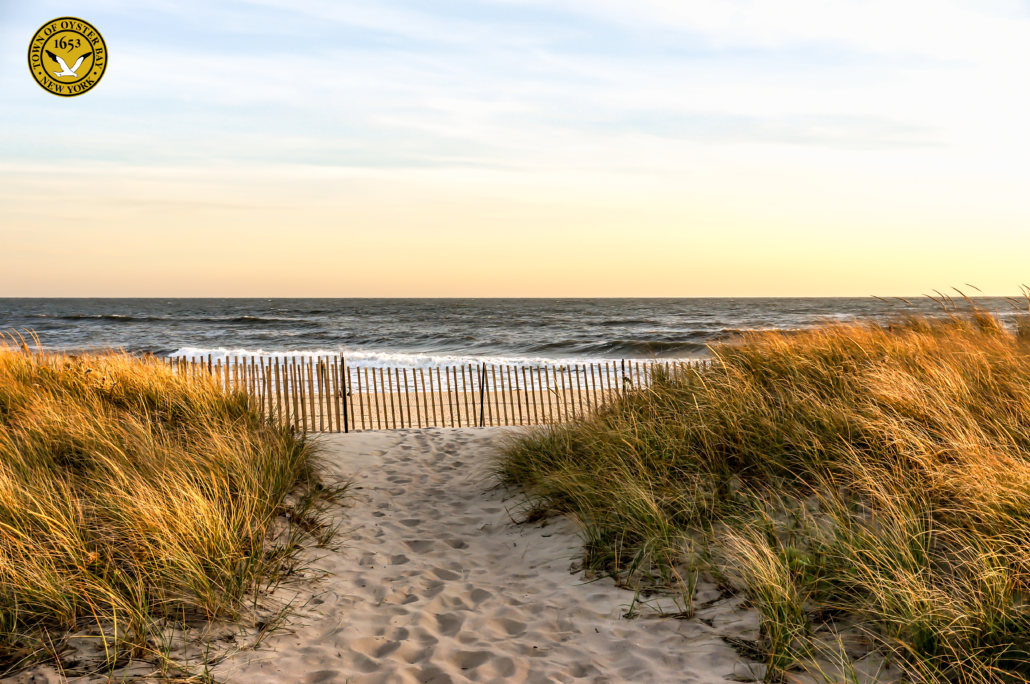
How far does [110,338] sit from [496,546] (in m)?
36.2

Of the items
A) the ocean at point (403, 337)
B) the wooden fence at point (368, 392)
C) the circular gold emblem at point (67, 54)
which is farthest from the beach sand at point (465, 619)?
the ocean at point (403, 337)

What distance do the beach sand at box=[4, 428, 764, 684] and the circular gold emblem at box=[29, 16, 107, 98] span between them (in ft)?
17.8

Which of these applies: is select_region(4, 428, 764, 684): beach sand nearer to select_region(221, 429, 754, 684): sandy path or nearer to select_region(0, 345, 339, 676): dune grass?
select_region(221, 429, 754, 684): sandy path

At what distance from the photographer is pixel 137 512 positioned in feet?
13.0

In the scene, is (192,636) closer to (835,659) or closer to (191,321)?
(835,659)

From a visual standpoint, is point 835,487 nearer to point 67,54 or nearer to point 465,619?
point 465,619

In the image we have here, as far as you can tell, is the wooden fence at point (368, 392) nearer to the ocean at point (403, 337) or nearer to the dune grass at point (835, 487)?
the dune grass at point (835, 487)

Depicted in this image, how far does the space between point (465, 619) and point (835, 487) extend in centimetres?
261

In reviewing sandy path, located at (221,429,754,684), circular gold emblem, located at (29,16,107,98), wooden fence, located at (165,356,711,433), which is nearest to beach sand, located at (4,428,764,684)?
sandy path, located at (221,429,754,684)

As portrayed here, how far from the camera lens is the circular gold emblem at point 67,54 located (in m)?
6.56

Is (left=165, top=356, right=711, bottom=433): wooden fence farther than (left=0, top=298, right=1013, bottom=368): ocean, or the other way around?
(left=0, top=298, right=1013, bottom=368): ocean

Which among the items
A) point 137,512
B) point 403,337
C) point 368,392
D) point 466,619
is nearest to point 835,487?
point 466,619

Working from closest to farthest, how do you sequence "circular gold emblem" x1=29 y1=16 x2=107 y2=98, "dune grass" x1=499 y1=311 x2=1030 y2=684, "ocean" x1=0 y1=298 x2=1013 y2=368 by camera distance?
"dune grass" x1=499 y1=311 x2=1030 y2=684
"circular gold emblem" x1=29 y1=16 x2=107 y2=98
"ocean" x1=0 y1=298 x2=1013 y2=368

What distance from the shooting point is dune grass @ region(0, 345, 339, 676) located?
10.8ft
